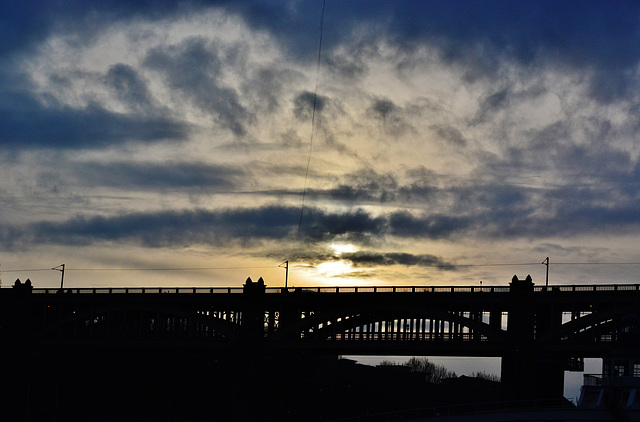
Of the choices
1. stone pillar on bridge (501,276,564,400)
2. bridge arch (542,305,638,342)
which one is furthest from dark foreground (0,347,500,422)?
bridge arch (542,305,638,342)

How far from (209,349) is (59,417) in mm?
25745

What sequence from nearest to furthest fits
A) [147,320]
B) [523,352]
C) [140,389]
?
[523,352] < [147,320] < [140,389]

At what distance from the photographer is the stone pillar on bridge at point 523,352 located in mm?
109562

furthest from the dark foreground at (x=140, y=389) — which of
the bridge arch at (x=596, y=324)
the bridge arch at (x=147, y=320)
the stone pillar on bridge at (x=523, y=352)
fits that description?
the bridge arch at (x=596, y=324)

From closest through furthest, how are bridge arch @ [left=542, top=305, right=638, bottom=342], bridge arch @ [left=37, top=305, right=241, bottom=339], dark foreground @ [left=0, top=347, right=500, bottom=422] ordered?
bridge arch @ [left=542, top=305, right=638, bottom=342]
bridge arch @ [left=37, top=305, right=241, bottom=339]
dark foreground @ [left=0, top=347, right=500, bottom=422]

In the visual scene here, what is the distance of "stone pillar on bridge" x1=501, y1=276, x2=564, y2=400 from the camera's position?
10956 centimetres

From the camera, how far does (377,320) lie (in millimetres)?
120125

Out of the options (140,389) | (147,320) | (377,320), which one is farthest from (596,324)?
(140,389)

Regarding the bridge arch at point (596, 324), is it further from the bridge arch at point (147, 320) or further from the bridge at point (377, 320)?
the bridge arch at point (147, 320)

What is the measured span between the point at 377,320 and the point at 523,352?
20154 mm

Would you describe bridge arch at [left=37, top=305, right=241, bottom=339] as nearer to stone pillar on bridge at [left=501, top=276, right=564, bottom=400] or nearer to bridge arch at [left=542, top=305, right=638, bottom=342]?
stone pillar on bridge at [left=501, top=276, right=564, bottom=400]

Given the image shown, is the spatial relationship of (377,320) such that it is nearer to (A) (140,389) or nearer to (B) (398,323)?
(B) (398,323)

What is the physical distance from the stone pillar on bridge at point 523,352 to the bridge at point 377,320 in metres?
0.12

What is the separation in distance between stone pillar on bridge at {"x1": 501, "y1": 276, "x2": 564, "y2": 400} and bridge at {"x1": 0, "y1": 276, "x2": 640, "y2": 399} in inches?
4.9
